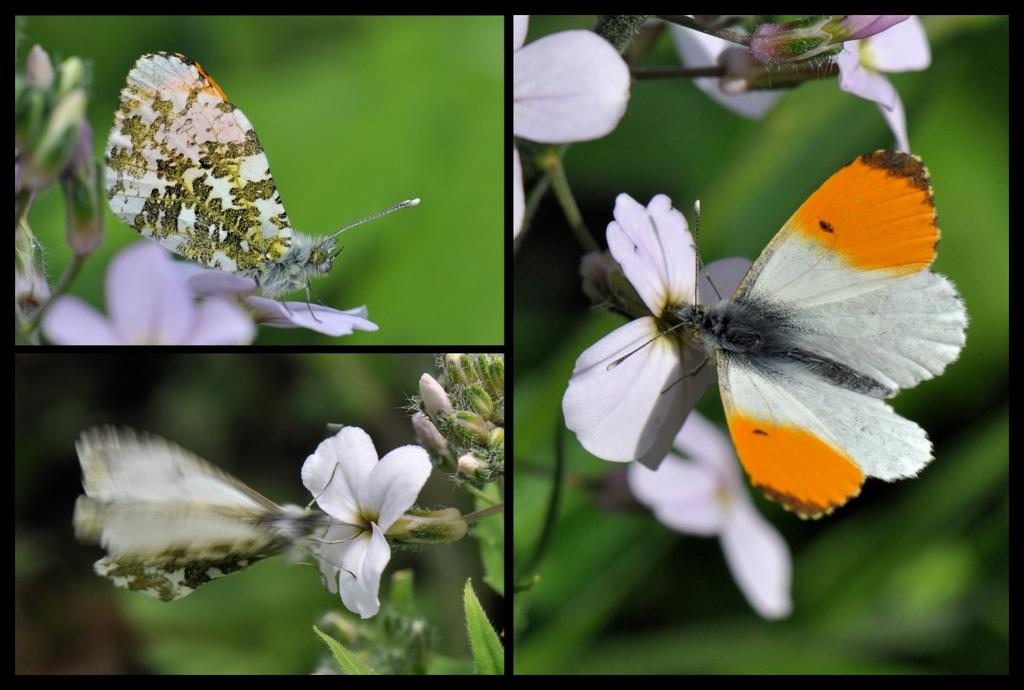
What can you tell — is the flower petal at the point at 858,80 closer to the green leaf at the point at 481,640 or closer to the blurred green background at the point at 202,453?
A: the blurred green background at the point at 202,453

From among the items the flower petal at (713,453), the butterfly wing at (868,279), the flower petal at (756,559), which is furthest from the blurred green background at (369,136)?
the flower petal at (756,559)

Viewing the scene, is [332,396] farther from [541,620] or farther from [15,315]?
[541,620]

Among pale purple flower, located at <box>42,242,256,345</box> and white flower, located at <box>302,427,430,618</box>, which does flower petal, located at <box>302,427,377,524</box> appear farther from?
pale purple flower, located at <box>42,242,256,345</box>

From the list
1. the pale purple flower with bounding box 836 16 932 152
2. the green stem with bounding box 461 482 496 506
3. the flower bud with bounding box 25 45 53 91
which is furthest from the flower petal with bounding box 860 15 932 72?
the flower bud with bounding box 25 45 53 91

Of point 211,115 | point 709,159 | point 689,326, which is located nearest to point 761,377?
point 689,326

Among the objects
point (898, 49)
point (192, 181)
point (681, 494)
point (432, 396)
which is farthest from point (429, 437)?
point (898, 49)

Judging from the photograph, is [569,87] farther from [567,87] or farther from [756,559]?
[756,559]
